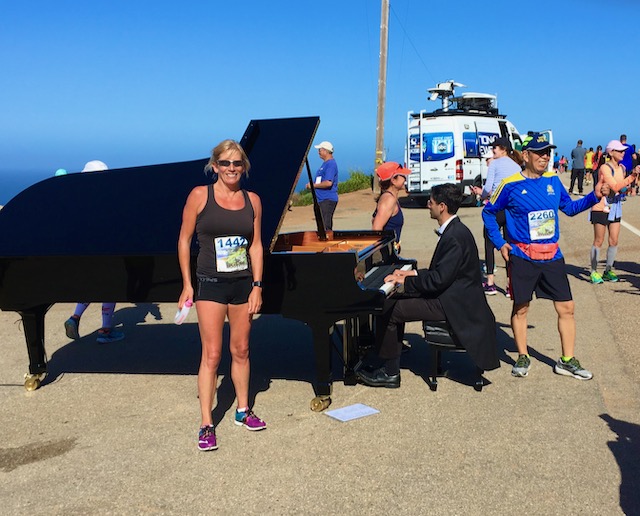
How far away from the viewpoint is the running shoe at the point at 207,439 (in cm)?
445

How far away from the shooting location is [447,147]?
20.1m

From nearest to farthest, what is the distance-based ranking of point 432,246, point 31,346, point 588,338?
point 31,346 → point 588,338 → point 432,246

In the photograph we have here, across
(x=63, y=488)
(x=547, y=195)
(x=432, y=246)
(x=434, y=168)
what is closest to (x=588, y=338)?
(x=547, y=195)

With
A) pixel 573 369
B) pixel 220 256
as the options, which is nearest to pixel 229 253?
pixel 220 256

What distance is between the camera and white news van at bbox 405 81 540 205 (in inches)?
792

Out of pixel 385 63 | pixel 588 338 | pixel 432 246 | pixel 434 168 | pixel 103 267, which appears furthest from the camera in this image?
pixel 385 63

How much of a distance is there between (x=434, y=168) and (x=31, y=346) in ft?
53.0

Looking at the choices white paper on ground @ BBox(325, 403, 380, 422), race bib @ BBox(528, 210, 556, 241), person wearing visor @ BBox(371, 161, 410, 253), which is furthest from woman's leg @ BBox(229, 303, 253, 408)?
race bib @ BBox(528, 210, 556, 241)

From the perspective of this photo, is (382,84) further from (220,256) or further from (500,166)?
(220,256)

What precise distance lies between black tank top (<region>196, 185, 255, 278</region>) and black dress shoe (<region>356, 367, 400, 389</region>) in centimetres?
168

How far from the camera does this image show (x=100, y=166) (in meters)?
6.78

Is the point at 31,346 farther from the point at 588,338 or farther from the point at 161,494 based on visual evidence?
the point at 588,338

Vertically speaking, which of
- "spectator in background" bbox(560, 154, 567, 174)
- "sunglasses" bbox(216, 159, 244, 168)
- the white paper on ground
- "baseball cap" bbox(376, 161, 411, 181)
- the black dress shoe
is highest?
Answer: "sunglasses" bbox(216, 159, 244, 168)

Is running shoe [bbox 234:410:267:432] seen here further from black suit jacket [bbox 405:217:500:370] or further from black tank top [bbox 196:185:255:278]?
black suit jacket [bbox 405:217:500:370]
